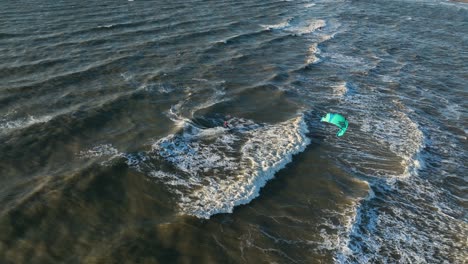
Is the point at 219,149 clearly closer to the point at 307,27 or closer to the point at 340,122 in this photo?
the point at 340,122

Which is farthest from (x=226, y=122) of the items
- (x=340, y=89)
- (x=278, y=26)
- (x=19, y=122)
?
(x=278, y=26)

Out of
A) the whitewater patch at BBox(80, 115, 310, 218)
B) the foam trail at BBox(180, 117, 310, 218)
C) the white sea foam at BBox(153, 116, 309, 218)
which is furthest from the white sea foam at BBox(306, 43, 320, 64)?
the whitewater patch at BBox(80, 115, 310, 218)

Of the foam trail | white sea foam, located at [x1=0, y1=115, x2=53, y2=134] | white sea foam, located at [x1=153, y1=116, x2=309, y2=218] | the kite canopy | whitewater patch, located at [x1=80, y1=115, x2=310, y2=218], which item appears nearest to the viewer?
the foam trail

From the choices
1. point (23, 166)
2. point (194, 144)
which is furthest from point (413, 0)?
point (23, 166)

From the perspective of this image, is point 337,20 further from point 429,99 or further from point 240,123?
point 240,123

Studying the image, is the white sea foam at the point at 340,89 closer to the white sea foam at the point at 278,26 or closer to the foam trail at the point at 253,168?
the foam trail at the point at 253,168

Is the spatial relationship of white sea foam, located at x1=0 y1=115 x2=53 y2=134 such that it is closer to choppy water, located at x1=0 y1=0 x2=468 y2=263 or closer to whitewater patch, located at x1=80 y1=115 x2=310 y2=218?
Answer: choppy water, located at x1=0 y1=0 x2=468 y2=263

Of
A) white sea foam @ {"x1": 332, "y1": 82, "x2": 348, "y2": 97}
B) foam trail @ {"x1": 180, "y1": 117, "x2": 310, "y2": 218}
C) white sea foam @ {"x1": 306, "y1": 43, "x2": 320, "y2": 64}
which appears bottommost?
white sea foam @ {"x1": 332, "y1": 82, "x2": 348, "y2": 97}

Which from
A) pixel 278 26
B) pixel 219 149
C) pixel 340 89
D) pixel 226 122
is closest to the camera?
pixel 219 149

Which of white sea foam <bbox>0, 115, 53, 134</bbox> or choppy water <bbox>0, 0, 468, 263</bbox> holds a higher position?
white sea foam <bbox>0, 115, 53, 134</bbox>
